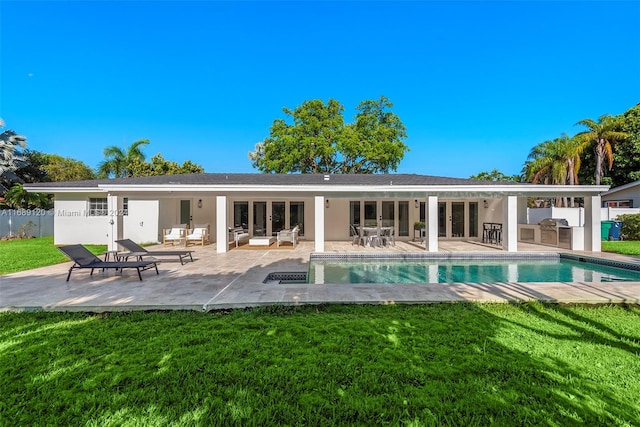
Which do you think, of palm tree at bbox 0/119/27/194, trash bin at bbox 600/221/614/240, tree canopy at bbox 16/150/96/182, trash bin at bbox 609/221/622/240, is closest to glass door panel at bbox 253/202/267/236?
trash bin at bbox 600/221/614/240

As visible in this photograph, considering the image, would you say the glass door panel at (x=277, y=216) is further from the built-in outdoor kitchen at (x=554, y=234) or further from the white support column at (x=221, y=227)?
the built-in outdoor kitchen at (x=554, y=234)

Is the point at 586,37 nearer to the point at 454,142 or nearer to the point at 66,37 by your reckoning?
the point at 454,142

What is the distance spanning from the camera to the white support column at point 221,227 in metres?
13.3

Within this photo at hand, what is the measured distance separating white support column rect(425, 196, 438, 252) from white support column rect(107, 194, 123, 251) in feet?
42.7

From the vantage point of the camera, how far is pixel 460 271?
417 inches

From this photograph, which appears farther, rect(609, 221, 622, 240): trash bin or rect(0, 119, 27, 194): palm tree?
rect(0, 119, 27, 194): palm tree

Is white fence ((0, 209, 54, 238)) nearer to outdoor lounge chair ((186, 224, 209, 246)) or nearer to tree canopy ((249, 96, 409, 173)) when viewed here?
outdoor lounge chair ((186, 224, 209, 246))

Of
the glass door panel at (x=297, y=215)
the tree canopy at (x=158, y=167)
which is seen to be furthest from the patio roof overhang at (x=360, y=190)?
the tree canopy at (x=158, y=167)

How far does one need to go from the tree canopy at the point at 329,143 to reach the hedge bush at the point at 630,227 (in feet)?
64.1

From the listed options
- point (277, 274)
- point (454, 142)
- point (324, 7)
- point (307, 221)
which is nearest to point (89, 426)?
point (277, 274)

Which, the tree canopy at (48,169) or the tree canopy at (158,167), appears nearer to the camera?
the tree canopy at (158,167)

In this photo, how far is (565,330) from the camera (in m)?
4.59

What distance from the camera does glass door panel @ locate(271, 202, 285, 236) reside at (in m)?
18.2

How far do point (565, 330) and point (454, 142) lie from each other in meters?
35.1
